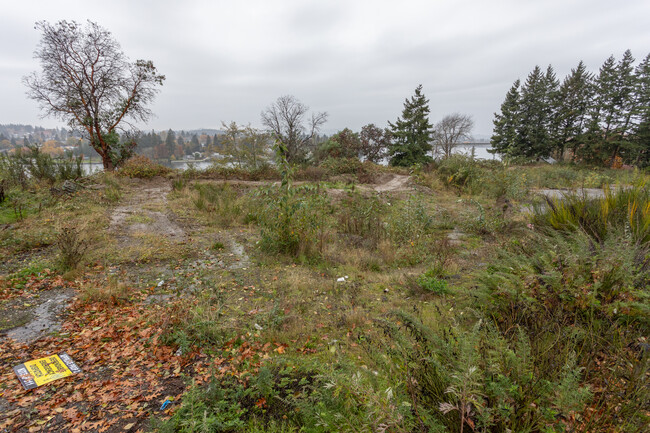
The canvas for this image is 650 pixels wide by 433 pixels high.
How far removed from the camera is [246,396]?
208 cm

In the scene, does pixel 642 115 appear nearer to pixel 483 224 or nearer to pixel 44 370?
pixel 483 224

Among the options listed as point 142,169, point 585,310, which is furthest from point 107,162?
point 585,310

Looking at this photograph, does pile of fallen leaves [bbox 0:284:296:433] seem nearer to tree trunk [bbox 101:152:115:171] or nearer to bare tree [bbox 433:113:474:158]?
tree trunk [bbox 101:152:115:171]

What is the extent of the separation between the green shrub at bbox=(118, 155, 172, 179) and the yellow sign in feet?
40.8

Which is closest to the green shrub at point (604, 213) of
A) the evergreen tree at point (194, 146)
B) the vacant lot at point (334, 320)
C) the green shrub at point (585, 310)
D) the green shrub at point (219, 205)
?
the vacant lot at point (334, 320)

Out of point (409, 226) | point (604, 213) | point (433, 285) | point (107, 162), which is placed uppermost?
point (107, 162)

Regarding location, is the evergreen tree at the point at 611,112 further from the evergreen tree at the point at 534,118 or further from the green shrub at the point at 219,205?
the green shrub at the point at 219,205

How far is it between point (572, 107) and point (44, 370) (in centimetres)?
3491

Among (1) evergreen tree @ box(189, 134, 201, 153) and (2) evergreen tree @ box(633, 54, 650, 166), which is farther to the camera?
(1) evergreen tree @ box(189, 134, 201, 153)

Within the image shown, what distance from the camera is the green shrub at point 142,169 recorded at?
12.9 metres

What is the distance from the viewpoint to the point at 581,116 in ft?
81.7

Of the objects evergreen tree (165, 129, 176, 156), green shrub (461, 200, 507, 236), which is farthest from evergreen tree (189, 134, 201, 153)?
green shrub (461, 200, 507, 236)

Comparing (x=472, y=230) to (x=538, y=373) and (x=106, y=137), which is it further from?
(x=106, y=137)

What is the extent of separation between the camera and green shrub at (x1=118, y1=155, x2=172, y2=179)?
12906mm
